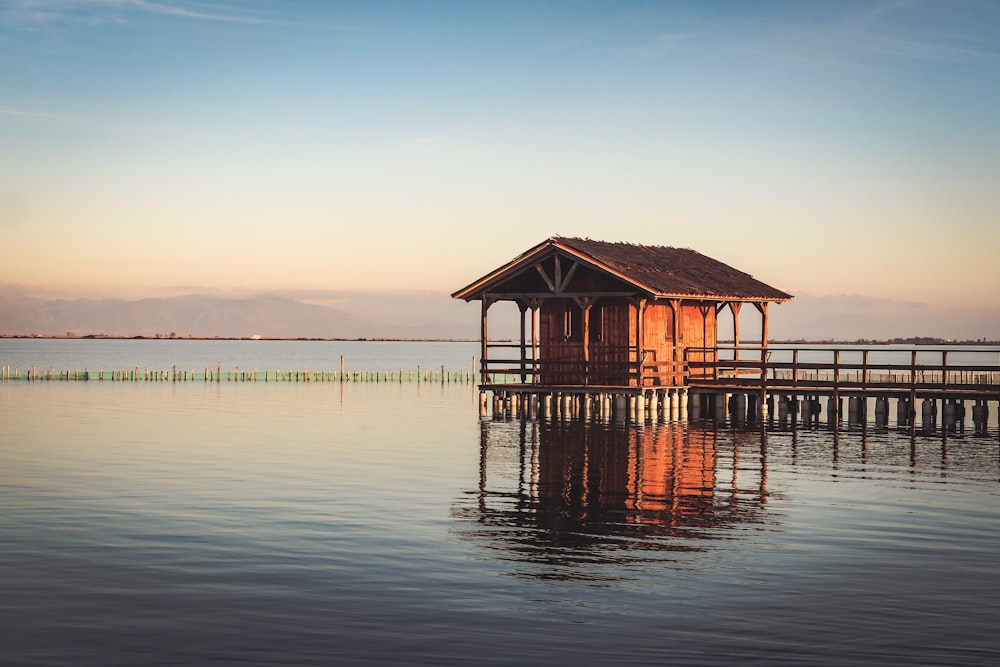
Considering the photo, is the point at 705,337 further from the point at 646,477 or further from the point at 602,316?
the point at 646,477

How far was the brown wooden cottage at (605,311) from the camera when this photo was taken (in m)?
45.1

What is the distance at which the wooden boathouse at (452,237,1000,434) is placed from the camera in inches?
1762

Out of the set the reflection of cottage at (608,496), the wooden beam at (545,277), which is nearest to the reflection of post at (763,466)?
the reflection of cottage at (608,496)

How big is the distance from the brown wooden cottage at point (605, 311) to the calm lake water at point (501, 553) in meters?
9.46

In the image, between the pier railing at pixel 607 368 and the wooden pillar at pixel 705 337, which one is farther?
the wooden pillar at pixel 705 337

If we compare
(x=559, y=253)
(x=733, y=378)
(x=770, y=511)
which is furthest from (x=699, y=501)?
(x=733, y=378)

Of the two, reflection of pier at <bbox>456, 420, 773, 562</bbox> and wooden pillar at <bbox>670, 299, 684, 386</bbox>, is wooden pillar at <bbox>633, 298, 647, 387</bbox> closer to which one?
wooden pillar at <bbox>670, 299, 684, 386</bbox>

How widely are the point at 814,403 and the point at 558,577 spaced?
35705 mm

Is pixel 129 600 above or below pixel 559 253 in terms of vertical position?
below

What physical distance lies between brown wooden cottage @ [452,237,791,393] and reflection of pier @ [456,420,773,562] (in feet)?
19.1

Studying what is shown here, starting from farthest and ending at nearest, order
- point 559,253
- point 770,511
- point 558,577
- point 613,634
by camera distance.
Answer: point 559,253 → point 770,511 → point 558,577 → point 613,634

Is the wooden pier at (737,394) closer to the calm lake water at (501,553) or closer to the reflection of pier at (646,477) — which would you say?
the reflection of pier at (646,477)

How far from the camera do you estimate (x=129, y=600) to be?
14.7m

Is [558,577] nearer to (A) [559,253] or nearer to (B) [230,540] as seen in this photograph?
(B) [230,540]
